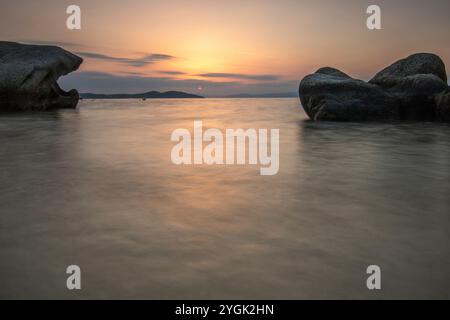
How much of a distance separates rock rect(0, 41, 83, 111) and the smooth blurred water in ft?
69.6

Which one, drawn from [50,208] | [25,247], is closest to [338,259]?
[25,247]

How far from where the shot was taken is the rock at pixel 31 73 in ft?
84.5

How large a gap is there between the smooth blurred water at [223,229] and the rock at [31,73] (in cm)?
2120

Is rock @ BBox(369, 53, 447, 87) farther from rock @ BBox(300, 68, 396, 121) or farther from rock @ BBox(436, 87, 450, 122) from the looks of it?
rock @ BBox(436, 87, 450, 122)

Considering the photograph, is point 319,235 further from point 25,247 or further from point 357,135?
point 357,135

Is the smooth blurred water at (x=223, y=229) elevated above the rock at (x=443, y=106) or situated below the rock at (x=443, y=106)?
below

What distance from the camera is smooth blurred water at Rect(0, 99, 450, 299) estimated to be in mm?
2605

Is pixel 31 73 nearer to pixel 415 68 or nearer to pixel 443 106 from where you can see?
pixel 415 68

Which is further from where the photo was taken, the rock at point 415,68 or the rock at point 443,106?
→ the rock at point 415,68

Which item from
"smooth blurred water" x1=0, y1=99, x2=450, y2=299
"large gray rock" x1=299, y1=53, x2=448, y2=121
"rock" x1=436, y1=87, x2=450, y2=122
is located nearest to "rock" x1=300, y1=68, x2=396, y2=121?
"large gray rock" x1=299, y1=53, x2=448, y2=121

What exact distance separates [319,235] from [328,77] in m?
17.1

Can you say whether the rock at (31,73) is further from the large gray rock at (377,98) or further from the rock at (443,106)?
the rock at (443,106)

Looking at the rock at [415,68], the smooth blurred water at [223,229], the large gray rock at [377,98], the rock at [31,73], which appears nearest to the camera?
the smooth blurred water at [223,229]

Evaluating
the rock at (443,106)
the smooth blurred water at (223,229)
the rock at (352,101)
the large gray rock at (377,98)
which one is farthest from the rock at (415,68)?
the smooth blurred water at (223,229)
